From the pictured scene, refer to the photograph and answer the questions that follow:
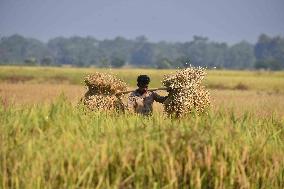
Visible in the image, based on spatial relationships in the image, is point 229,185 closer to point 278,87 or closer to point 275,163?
point 275,163

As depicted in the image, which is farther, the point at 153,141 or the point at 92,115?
the point at 92,115

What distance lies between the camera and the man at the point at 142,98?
11234 mm

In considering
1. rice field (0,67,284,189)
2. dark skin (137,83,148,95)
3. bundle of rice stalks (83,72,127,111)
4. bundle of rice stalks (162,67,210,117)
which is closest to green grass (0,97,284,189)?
rice field (0,67,284,189)

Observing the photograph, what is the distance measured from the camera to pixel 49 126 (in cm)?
673

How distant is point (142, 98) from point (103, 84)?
2.74 ft

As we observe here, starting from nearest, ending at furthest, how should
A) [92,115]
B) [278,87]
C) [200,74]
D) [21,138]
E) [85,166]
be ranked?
[85,166]
[21,138]
[92,115]
[200,74]
[278,87]

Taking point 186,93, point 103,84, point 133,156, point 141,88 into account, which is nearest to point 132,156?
point 133,156

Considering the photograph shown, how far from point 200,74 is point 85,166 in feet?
15.1

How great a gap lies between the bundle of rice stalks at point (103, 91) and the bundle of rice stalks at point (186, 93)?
3.94 ft

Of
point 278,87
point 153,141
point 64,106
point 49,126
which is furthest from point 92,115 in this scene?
point 278,87

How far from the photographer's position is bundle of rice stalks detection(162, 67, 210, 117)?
967 cm

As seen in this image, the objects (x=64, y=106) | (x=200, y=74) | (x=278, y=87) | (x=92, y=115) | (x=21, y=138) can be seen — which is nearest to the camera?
(x=21, y=138)

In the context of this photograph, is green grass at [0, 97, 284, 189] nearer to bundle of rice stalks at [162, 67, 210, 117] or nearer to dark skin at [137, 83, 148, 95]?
bundle of rice stalks at [162, 67, 210, 117]

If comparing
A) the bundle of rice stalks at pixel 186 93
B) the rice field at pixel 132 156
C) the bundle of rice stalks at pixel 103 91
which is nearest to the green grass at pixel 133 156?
the rice field at pixel 132 156
